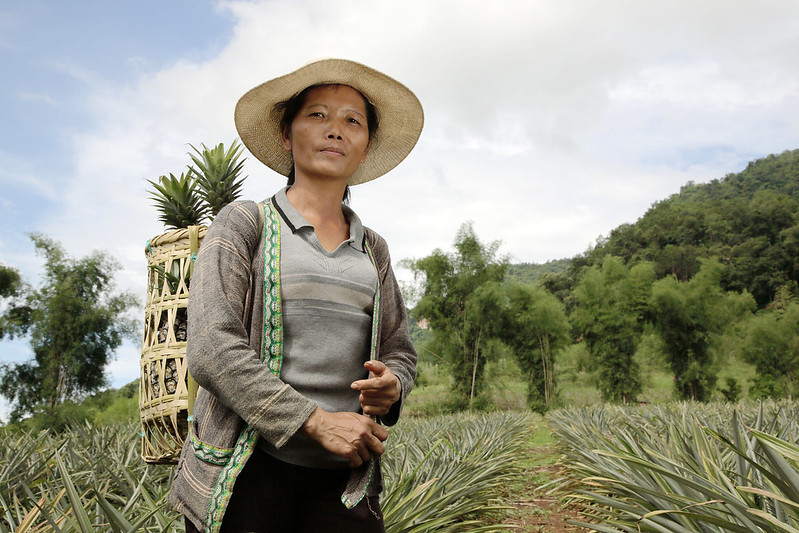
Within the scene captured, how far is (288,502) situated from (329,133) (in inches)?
32.9

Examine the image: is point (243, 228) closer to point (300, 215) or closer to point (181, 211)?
point (300, 215)

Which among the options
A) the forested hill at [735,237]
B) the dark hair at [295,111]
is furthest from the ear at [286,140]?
the forested hill at [735,237]

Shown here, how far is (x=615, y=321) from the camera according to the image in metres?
21.0

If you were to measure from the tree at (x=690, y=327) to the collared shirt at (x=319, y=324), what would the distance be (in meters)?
22.3

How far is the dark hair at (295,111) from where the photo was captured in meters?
1.45

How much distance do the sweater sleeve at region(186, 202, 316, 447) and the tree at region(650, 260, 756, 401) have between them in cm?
2250

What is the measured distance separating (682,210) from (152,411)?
54.7 metres

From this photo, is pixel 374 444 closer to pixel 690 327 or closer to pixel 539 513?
pixel 539 513

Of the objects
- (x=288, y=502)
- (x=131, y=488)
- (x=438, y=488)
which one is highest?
(x=288, y=502)

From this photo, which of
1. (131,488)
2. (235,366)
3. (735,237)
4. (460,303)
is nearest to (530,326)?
(460,303)

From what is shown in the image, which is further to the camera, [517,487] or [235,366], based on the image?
[517,487]

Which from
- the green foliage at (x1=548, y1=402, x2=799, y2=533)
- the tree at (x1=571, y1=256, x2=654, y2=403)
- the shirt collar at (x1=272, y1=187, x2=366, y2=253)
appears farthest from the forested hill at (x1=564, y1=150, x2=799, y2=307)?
the shirt collar at (x1=272, y1=187, x2=366, y2=253)

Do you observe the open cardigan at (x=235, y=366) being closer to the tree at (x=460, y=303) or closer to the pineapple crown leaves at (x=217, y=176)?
the pineapple crown leaves at (x=217, y=176)

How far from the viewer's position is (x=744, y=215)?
147 feet
